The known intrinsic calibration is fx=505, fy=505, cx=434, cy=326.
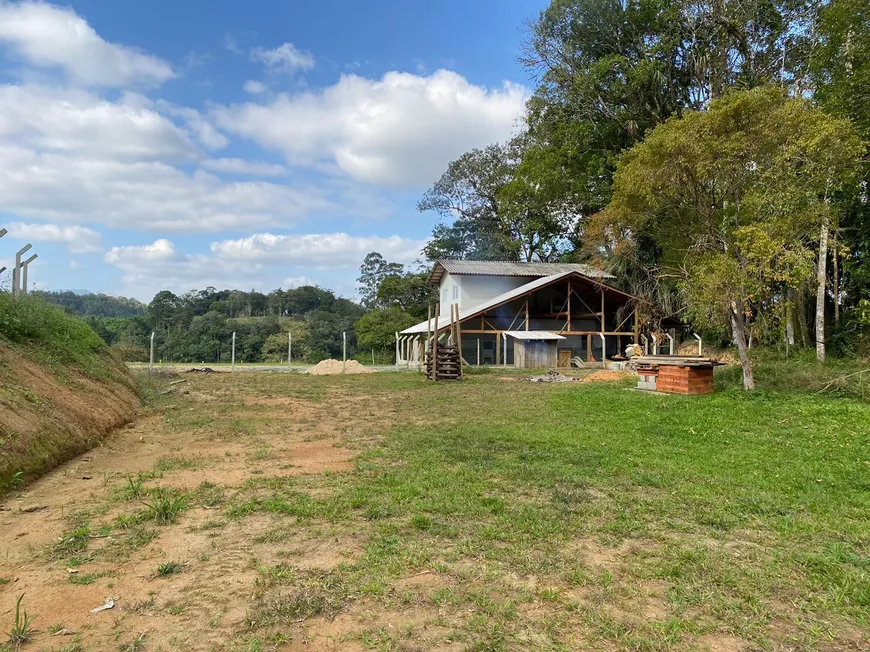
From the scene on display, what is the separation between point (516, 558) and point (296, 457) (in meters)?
3.90

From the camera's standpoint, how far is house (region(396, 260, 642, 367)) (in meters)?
26.5

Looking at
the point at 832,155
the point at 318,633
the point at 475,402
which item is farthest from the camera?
the point at 475,402

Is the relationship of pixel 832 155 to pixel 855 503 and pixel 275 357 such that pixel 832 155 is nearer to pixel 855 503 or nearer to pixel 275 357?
pixel 855 503

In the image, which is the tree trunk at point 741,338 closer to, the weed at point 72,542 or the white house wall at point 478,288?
the weed at point 72,542

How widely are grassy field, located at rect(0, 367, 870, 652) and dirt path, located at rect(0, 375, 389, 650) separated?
0.02 m

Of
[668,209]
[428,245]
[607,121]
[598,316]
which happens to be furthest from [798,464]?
[428,245]

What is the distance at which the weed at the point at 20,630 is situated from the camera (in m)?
2.44

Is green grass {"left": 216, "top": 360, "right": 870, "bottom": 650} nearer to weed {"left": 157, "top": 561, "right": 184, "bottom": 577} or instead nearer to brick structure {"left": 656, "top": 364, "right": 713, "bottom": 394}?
weed {"left": 157, "top": 561, "right": 184, "bottom": 577}

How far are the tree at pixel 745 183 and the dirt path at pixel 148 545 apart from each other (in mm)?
9395

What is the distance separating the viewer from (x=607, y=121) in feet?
88.8

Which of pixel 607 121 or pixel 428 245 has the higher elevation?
pixel 607 121

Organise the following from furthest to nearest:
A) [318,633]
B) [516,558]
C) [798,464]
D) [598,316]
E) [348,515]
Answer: [598,316] < [798,464] < [348,515] < [516,558] < [318,633]


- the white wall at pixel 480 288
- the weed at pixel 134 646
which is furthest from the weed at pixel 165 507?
the white wall at pixel 480 288

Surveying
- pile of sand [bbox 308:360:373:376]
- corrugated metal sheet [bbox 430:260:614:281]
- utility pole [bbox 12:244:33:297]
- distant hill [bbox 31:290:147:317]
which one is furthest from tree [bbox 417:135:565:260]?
distant hill [bbox 31:290:147:317]
